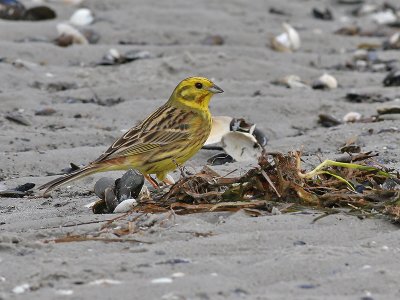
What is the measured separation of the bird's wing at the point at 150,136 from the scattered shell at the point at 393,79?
2.78 m

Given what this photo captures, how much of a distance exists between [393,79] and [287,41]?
67.9 inches

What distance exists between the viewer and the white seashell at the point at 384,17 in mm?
12211

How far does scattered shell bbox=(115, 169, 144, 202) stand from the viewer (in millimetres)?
5297

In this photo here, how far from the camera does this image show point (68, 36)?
10.1 metres

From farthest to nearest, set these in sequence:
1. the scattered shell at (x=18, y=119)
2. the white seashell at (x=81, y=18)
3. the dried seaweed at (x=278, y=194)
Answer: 1. the white seashell at (x=81, y=18)
2. the scattered shell at (x=18, y=119)
3. the dried seaweed at (x=278, y=194)

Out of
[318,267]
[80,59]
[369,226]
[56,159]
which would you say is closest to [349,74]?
[80,59]

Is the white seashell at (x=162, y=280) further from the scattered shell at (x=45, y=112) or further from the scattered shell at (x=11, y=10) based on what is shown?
the scattered shell at (x=11, y=10)

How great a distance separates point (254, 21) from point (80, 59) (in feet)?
8.21

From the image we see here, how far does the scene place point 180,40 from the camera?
34.6 ft

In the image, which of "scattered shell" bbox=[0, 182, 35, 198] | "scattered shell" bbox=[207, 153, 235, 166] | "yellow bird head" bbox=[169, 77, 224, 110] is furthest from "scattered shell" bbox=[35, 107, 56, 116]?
"scattered shell" bbox=[0, 182, 35, 198]

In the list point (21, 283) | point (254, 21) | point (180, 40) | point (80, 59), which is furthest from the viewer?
point (254, 21)

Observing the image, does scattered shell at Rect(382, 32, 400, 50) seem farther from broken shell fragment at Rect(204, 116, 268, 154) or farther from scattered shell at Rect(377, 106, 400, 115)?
broken shell fragment at Rect(204, 116, 268, 154)

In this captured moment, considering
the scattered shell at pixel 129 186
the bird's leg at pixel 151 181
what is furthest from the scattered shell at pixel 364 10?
the scattered shell at pixel 129 186

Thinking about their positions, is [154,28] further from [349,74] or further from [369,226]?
[369,226]
